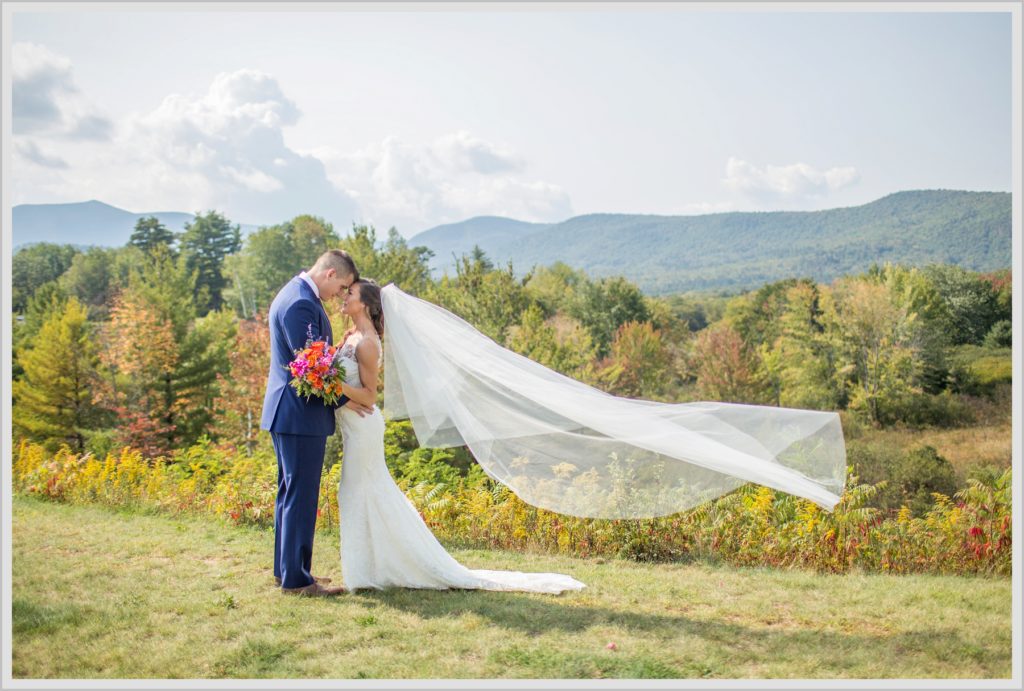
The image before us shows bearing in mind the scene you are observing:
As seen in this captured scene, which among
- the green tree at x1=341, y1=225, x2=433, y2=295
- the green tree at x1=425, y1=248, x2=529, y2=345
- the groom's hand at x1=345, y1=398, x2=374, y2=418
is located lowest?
the groom's hand at x1=345, y1=398, x2=374, y2=418

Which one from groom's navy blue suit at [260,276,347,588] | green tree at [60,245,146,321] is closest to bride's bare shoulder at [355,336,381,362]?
groom's navy blue suit at [260,276,347,588]

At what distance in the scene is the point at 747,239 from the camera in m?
175

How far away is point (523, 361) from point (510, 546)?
180cm

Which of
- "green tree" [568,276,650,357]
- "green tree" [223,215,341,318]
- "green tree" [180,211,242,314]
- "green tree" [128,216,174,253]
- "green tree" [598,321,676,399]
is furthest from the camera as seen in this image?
"green tree" [180,211,242,314]

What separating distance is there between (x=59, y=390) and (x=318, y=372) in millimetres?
28369

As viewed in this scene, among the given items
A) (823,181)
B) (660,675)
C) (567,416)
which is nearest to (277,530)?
(567,416)

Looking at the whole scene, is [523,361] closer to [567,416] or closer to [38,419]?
[567,416]

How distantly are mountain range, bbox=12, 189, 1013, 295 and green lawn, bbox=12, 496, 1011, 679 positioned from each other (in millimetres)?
74372

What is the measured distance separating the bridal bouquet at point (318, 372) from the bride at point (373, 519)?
262 millimetres

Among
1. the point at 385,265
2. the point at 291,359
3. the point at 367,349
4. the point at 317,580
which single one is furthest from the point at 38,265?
the point at 367,349

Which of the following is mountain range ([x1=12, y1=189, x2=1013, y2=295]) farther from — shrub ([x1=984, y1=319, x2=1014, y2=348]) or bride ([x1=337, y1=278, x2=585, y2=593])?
bride ([x1=337, y1=278, x2=585, y2=593])

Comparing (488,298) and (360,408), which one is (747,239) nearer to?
(488,298)

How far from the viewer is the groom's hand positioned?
500cm

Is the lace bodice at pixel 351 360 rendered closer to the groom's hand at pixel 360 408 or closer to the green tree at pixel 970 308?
the groom's hand at pixel 360 408
